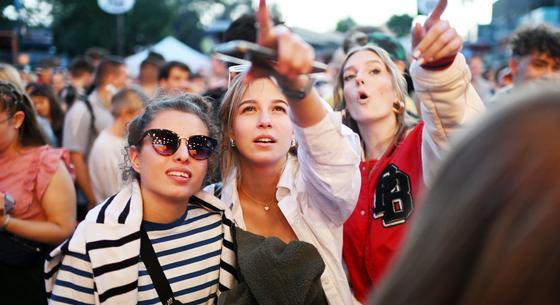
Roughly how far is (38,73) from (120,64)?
201 inches

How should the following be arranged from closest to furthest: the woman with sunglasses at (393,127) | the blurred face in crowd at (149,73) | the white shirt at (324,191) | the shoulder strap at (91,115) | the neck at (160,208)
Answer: the woman with sunglasses at (393,127)
the white shirt at (324,191)
the neck at (160,208)
the shoulder strap at (91,115)
the blurred face in crowd at (149,73)

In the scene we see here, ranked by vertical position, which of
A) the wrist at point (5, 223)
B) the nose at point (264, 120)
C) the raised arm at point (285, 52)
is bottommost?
the wrist at point (5, 223)

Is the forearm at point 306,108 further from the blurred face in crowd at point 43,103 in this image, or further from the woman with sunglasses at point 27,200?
the blurred face in crowd at point 43,103

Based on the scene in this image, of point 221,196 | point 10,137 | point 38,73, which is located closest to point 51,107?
point 10,137

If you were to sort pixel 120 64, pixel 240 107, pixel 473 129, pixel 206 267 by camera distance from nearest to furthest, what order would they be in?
pixel 473 129 → pixel 206 267 → pixel 240 107 → pixel 120 64

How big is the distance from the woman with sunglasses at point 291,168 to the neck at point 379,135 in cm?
52

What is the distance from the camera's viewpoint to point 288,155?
2.90m

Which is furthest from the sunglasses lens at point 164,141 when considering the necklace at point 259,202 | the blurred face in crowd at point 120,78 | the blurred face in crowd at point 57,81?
the blurred face in crowd at point 57,81

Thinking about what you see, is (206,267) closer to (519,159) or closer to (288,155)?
(288,155)

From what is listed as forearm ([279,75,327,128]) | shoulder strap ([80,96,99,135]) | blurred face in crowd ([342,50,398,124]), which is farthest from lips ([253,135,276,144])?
shoulder strap ([80,96,99,135])

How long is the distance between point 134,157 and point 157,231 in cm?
42

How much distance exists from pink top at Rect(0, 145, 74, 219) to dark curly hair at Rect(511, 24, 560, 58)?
3.75 metres

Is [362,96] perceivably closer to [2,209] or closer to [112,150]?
[2,209]

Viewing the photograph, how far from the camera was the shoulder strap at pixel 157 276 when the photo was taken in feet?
7.97
